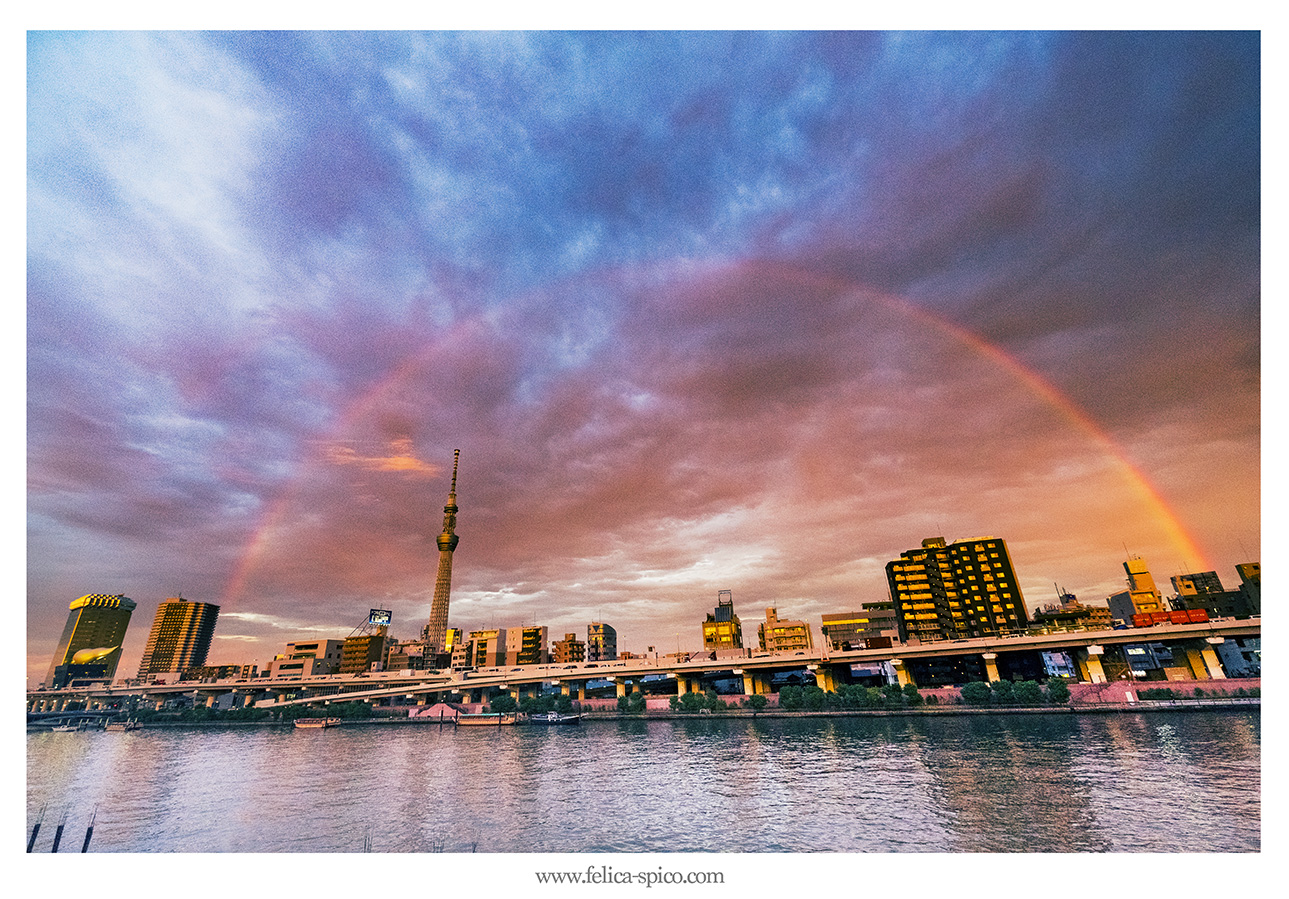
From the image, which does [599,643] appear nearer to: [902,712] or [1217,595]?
[902,712]

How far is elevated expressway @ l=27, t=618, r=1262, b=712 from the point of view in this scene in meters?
49.2

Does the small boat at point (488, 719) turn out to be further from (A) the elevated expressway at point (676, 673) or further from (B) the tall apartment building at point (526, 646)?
(B) the tall apartment building at point (526, 646)

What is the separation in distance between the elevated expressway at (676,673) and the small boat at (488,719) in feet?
24.8

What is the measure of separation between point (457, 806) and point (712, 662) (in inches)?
1657

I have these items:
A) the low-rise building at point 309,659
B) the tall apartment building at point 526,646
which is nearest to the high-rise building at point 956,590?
the tall apartment building at point 526,646

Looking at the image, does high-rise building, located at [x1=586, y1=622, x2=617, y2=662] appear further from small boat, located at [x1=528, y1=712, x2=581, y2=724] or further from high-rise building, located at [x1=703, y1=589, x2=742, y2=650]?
small boat, located at [x1=528, y1=712, x2=581, y2=724]

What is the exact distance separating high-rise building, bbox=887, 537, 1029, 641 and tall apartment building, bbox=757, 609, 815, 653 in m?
17.6

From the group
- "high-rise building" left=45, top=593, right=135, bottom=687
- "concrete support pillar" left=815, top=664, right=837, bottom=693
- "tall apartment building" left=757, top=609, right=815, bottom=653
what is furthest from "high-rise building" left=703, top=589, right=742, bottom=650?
"high-rise building" left=45, top=593, right=135, bottom=687

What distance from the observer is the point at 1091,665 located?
167 ft

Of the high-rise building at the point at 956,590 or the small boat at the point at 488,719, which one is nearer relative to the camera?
the small boat at the point at 488,719

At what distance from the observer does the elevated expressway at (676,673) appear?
161 feet

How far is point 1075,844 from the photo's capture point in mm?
16469

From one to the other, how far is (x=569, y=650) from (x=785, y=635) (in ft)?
178
